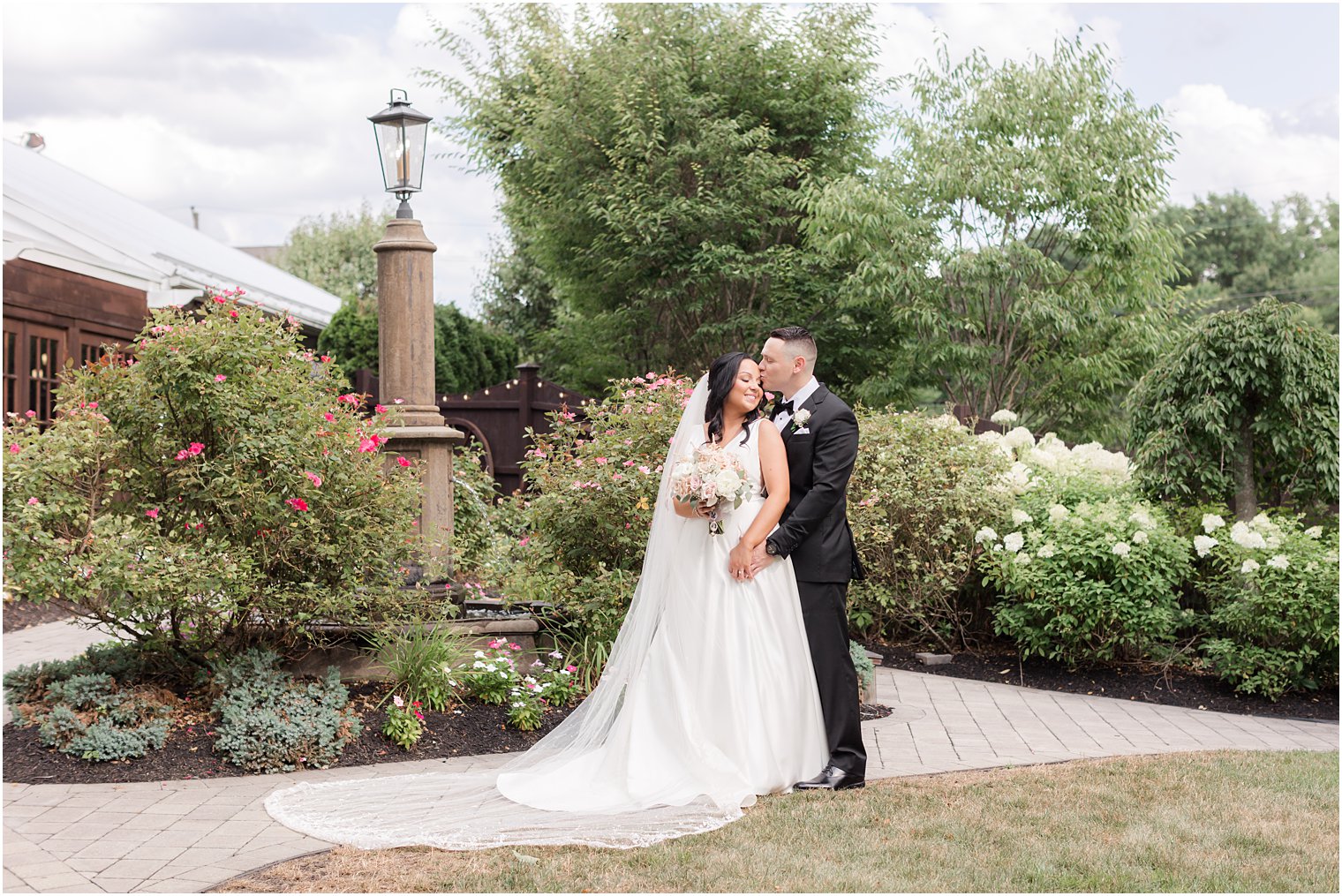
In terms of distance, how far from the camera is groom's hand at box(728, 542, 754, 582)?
17.7 ft

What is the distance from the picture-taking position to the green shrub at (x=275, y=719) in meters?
5.55

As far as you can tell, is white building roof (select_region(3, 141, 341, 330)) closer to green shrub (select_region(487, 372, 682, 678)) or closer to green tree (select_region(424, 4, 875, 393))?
green shrub (select_region(487, 372, 682, 678))

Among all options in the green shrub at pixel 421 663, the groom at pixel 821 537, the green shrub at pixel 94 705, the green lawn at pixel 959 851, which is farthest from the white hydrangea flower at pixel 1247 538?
the green shrub at pixel 94 705

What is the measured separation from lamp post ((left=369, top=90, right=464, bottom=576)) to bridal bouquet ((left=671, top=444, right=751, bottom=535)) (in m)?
2.36

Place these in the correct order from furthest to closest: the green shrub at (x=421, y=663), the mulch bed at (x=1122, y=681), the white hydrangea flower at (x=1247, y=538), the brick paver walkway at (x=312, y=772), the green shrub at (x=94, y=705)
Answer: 1. the white hydrangea flower at (x=1247, y=538)
2. the mulch bed at (x=1122, y=681)
3. the green shrub at (x=421, y=663)
4. the green shrub at (x=94, y=705)
5. the brick paver walkway at (x=312, y=772)

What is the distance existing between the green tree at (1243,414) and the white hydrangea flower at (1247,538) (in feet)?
2.11

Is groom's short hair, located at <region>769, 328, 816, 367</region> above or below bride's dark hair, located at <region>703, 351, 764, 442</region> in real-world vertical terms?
above

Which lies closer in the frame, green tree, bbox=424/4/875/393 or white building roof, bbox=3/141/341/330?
white building roof, bbox=3/141/341/330

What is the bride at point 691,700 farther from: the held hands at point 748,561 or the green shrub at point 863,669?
the green shrub at point 863,669

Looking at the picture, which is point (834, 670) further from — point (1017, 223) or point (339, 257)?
point (339, 257)

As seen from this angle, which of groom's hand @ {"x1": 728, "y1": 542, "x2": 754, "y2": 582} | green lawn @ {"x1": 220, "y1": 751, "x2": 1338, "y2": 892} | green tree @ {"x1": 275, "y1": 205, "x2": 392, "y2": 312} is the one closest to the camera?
green lawn @ {"x1": 220, "y1": 751, "x2": 1338, "y2": 892}

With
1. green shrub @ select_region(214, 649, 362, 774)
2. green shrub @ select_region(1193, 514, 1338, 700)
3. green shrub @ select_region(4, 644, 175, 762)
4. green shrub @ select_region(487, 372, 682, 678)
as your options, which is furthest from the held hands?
green shrub @ select_region(1193, 514, 1338, 700)

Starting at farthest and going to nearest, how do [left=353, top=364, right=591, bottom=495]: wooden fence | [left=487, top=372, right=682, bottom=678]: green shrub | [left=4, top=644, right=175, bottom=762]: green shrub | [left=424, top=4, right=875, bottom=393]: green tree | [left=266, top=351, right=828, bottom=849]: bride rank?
[left=424, top=4, right=875, bottom=393]: green tree, [left=353, top=364, right=591, bottom=495]: wooden fence, [left=487, top=372, right=682, bottom=678]: green shrub, [left=4, top=644, right=175, bottom=762]: green shrub, [left=266, top=351, right=828, bottom=849]: bride

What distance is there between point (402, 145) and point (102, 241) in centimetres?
805
